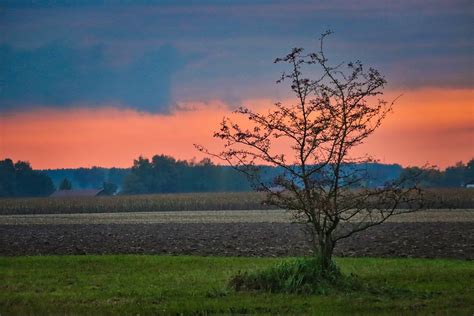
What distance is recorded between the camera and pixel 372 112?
73.2ft

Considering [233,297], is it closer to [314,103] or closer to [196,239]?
[314,103]

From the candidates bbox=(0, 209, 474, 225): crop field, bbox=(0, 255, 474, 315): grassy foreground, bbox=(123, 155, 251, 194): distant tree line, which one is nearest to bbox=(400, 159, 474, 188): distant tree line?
bbox=(123, 155, 251, 194): distant tree line

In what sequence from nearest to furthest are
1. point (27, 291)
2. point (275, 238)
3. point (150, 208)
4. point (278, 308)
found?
point (278, 308), point (27, 291), point (275, 238), point (150, 208)

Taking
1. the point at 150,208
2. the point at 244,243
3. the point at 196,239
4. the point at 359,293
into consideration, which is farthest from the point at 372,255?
the point at 150,208

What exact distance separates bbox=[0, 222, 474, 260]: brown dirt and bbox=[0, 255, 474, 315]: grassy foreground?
6.28 metres

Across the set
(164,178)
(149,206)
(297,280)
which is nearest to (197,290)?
(297,280)

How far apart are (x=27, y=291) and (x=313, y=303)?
8.67 meters

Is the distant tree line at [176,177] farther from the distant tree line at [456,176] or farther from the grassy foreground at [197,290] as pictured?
the grassy foreground at [197,290]

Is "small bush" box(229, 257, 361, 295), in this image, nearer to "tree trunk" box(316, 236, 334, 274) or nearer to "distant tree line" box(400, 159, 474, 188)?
"tree trunk" box(316, 236, 334, 274)

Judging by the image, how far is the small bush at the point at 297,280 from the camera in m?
20.3

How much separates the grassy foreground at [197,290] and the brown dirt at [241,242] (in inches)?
247

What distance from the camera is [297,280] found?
2048cm

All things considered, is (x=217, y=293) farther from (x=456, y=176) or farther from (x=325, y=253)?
(x=456, y=176)

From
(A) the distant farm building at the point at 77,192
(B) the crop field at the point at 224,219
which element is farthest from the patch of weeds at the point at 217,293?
(A) the distant farm building at the point at 77,192
